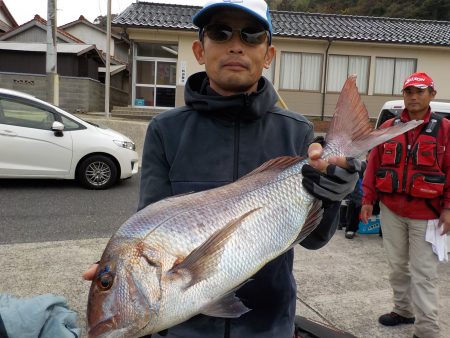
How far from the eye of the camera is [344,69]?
19344 millimetres

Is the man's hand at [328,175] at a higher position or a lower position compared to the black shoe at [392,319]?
higher

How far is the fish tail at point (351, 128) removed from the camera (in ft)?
5.34

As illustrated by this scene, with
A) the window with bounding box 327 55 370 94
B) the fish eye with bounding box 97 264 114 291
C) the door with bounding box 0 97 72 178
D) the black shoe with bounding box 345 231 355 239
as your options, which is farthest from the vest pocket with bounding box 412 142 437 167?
the window with bounding box 327 55 370 94

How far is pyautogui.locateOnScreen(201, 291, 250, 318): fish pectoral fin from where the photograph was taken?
1.34m

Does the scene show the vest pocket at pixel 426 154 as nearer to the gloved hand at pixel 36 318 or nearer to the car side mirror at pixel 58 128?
the gloved hand at pixel 36 318

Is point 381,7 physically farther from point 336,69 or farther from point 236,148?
point 236,148

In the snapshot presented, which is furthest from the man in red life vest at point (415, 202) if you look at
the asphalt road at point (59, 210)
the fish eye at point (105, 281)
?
the asphalt road at point (59, 210)

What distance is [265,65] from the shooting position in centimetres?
191

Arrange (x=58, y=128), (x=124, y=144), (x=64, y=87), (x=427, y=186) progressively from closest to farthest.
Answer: (x=427, y=186), (x=58, y=128), (x=124, y=144), (x=64, y=87)

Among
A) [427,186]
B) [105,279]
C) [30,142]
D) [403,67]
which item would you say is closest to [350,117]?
[105,279]

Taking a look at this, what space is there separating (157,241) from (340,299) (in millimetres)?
3215

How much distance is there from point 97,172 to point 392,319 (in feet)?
20.2

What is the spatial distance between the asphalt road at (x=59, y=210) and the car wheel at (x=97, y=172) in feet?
0.54

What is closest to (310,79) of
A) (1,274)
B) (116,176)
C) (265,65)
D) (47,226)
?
(116,176)
